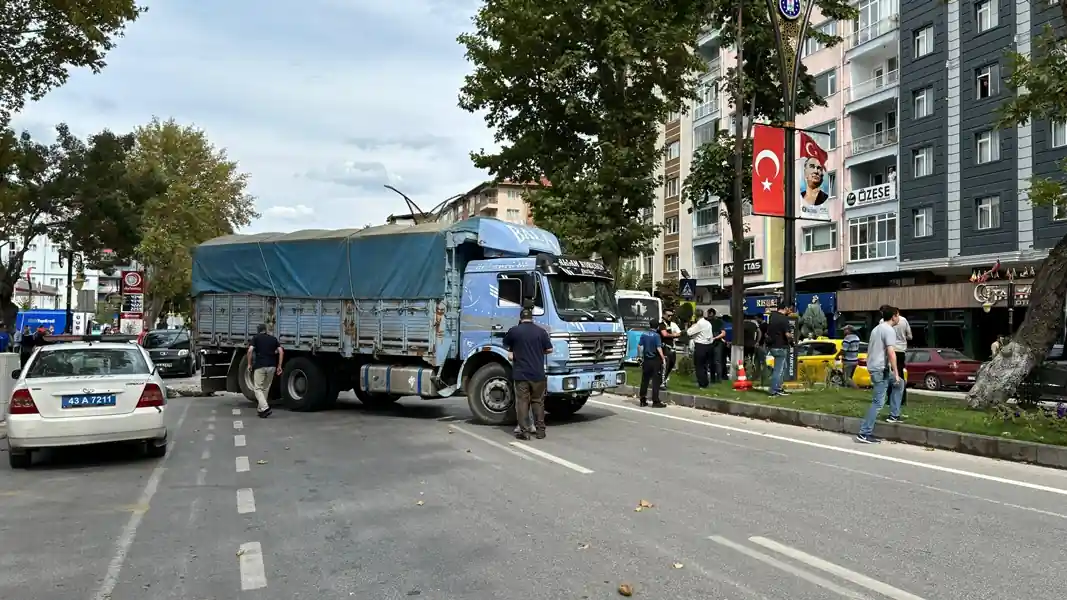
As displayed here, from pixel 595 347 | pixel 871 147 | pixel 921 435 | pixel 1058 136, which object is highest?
pixel 871 147

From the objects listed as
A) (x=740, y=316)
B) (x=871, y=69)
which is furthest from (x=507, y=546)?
(x=871, y=69)

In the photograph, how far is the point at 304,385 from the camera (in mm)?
15055

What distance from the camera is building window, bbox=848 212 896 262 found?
1427 inches

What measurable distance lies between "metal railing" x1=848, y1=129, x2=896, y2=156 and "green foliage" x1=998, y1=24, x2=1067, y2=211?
25.0m

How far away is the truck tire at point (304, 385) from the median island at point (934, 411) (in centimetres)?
711

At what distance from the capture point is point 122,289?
91.7 ft

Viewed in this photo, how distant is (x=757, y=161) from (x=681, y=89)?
9349mm

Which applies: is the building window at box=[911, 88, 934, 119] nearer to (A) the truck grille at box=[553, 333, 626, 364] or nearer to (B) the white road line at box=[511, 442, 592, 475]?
(A) the truck grille at box=[553, 333, 626, 364]

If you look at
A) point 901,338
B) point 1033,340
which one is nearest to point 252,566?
point 901,338

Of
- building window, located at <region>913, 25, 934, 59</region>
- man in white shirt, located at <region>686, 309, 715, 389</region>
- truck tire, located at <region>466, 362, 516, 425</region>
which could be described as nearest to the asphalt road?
truck tire, located at <region>466, 362, 516, 425</region>

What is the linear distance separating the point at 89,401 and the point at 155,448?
1.14m

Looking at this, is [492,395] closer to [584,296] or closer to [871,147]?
[584,296]

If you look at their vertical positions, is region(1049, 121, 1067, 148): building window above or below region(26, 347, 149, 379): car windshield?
above

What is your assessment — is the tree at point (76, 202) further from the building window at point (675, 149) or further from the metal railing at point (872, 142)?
the building window at point (675, 149)
